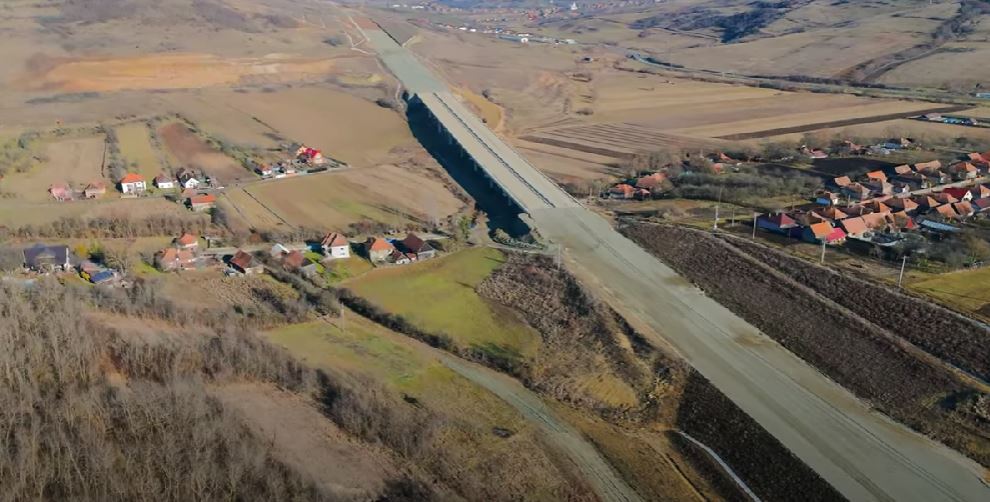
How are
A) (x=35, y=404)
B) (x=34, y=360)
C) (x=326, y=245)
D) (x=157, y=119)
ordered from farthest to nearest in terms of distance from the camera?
1. (x=157, y=119)
2. (x=326, y=245)
3. (x=34, y=360)
4. (x=35, y=404)

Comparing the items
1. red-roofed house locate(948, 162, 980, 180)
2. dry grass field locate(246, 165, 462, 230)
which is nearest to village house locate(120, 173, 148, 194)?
dry grass field locate(246, 165, 462, 230)

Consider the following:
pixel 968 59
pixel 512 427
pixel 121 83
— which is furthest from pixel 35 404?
A: pixel 968 59

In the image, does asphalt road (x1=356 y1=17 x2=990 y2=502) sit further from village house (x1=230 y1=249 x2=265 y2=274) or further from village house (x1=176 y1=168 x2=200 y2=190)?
village house (x1=176 y1=168 x2=200 y2=190)

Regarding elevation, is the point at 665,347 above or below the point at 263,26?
below

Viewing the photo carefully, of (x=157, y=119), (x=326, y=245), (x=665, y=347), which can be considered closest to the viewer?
(x=665, y=347)

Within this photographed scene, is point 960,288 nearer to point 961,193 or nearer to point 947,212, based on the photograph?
point 947,212

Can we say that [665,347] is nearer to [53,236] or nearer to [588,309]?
[588,309]

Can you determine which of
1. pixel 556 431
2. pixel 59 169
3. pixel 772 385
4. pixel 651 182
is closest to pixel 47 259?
pixel 59 169

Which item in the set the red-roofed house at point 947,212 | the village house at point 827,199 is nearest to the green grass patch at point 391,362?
the village house at point 827,199
